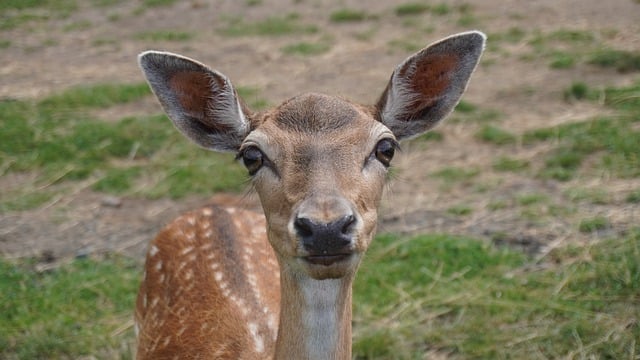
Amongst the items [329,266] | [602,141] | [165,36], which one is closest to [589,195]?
[602,141]

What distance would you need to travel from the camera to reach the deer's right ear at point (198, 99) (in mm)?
3830

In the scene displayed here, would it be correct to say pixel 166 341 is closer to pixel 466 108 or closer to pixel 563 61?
pixel 466 108

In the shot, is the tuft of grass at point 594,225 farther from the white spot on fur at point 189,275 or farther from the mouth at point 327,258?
the mouth at point 327,258

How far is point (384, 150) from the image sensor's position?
A: 3.54 metres

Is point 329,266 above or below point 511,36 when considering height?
above

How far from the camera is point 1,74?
11188 mm

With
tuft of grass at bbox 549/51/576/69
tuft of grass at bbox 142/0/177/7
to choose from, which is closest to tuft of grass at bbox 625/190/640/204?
tuft of grass at bbox 549/51/576/69

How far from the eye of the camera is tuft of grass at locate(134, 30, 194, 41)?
487 inches

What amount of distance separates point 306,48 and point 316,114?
7983mm

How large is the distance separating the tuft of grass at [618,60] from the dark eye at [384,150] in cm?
652

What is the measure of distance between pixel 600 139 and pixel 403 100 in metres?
4.26

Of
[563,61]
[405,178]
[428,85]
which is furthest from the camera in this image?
[563,61]

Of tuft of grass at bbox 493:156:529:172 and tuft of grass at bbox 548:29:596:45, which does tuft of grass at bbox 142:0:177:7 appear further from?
tuft of grass at bbox 493:156:529:172

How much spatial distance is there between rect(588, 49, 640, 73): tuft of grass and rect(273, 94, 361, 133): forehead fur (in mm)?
6493
